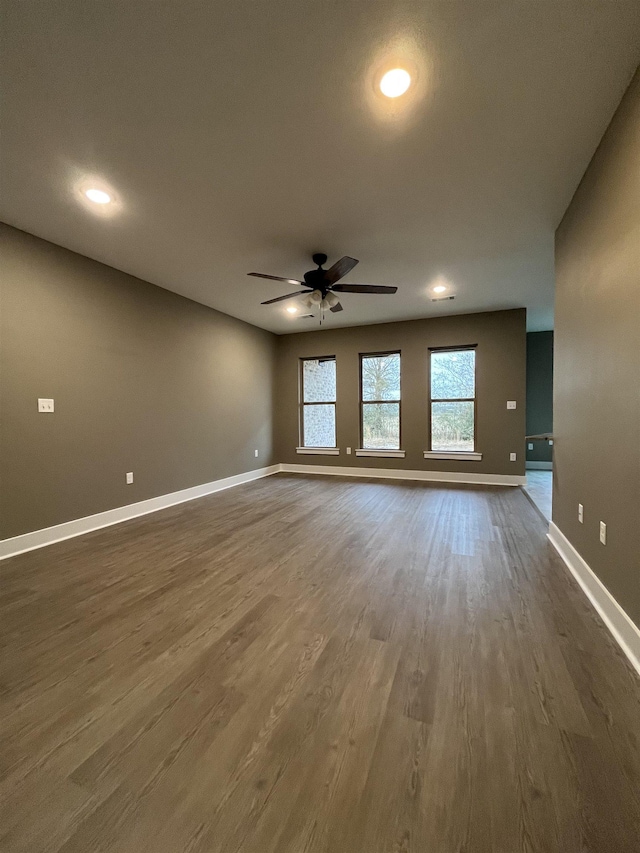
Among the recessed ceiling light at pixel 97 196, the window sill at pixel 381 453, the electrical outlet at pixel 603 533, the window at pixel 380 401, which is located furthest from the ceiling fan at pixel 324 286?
the window sill at pixel 381 453

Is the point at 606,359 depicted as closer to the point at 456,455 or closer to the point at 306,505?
the point at 306,505

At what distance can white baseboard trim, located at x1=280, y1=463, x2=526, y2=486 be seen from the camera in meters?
5.63

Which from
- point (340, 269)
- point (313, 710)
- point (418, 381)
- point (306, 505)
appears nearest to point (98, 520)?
point (306, 505)

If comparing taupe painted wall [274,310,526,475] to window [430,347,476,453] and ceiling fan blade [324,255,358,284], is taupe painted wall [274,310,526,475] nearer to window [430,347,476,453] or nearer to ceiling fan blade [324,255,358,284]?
window [430,347,476,453]

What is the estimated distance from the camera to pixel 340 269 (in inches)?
125

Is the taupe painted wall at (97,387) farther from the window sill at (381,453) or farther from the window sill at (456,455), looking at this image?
the window sill at (456,455)

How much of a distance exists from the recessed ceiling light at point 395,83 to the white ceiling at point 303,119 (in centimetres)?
5

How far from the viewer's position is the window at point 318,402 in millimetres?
6809

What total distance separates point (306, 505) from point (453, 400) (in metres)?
3.22

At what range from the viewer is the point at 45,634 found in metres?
1.83

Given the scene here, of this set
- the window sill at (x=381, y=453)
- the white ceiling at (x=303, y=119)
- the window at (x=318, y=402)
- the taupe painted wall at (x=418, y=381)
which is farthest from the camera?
the window at (x=318, y=402)

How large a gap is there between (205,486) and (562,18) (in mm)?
5211

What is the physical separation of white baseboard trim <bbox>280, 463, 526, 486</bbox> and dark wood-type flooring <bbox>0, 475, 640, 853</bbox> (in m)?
3.16

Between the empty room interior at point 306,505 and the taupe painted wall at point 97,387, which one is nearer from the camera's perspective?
the empty room interior at point 306,505
